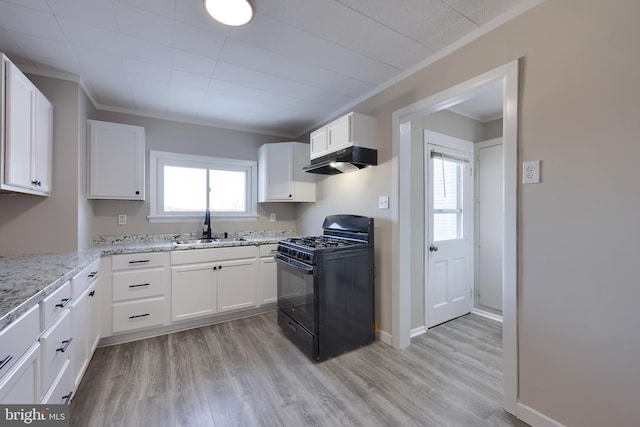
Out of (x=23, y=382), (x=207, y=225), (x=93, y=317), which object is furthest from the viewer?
(x=207, y=225)

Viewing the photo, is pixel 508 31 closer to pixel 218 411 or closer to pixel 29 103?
pixel 218 411

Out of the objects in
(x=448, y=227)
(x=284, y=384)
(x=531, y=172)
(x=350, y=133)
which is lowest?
(x=284, y=384)

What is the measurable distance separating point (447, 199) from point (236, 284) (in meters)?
2.60

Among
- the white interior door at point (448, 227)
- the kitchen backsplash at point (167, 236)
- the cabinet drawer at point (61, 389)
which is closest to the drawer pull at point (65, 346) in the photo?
the cabinet drawer at point (61, 389)

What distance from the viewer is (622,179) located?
1.22 m

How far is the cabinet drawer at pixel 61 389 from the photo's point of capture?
4.17 ft

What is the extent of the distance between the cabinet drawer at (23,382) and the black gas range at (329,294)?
156 centimetres

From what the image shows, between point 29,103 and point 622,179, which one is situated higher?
point 29,103

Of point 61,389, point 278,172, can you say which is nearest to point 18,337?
point 61,389

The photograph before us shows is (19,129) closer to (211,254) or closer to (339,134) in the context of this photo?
(211,254)

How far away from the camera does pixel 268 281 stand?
3.19 metres

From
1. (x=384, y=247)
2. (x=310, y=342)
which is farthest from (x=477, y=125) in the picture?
(x=310, y=342)

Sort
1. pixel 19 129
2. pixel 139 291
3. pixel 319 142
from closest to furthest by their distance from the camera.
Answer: pixel 19 129 < pixel 139 291 < pixel 319 142

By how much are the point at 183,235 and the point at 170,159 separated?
37.9 inches
